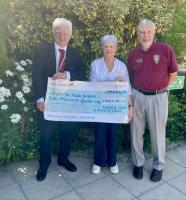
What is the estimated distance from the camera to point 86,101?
12.5 feet

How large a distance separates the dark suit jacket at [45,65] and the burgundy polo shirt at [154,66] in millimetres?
785

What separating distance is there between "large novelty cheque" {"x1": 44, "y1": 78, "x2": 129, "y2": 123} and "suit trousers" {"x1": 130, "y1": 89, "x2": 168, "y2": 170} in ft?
0.55

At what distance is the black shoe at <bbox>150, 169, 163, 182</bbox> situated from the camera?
3956mm

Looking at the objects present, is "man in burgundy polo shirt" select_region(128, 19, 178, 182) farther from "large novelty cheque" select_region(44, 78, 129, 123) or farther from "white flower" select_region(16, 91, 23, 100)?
"white flower" select_region(16, 91, 23, 100)

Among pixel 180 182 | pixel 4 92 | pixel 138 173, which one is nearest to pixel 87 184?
pixel 138 173

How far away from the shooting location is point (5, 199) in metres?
3.58

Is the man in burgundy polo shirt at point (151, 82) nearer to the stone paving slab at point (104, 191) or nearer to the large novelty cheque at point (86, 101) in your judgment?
the large novelty cheque at point (86, 101)

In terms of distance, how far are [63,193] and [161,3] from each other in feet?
11.0

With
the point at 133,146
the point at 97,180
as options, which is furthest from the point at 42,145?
the point at 133,146

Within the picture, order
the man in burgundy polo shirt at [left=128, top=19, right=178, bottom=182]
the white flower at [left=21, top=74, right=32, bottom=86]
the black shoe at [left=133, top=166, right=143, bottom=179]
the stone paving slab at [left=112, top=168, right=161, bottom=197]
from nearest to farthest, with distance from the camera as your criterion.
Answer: the man in burgundy polo shirt at [left=128, top=19, right=178, bottom=182]
the stone paving slab at [left=112, top=168, right=161, bottom=197]
the black shoe at [left=133, top=166, right=143, bottom=179]
the white flower at [left=21, top=74, right=32, bottom=86]

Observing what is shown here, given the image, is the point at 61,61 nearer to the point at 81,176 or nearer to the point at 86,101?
the point at 86,101

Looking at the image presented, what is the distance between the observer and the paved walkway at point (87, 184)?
365cm

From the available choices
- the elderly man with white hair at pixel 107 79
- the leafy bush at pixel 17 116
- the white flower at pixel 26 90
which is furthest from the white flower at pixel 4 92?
the elderly man with white hair at pixel 107 79

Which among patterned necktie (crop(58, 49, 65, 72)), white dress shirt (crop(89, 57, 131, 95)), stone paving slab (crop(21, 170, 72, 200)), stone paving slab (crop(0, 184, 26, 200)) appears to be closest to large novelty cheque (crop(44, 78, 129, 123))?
white dress shirt (crop(89, 57, 131, 95))
